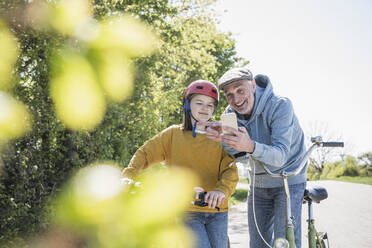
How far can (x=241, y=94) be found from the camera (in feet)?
9.66

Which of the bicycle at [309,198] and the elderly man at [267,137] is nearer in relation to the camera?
the bicycle at [309,198]

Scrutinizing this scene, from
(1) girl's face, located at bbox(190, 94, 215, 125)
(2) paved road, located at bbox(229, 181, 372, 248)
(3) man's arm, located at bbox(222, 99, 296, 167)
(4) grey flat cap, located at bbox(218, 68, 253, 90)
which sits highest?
(4) grey flat cap, located at bbox(218, 68, 253, 90)

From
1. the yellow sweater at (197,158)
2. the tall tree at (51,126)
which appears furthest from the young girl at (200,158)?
the tall tree at (51,126)

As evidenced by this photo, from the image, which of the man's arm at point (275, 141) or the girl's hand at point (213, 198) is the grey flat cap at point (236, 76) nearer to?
the man's arm at point (275, 141)

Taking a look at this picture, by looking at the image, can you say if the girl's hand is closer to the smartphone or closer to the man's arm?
the man's arm

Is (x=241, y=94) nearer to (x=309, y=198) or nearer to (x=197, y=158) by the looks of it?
(x=197, y=158)

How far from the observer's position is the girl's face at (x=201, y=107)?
3.17 metres

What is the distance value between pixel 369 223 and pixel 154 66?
7075 mm

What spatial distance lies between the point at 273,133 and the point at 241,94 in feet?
1.49

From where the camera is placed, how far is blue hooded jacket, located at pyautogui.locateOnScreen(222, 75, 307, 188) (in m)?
2.58

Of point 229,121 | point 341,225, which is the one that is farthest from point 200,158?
point 341,225

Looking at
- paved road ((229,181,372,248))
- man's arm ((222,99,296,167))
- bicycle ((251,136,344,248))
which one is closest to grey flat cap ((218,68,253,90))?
man's arm ((222,99,296,167))

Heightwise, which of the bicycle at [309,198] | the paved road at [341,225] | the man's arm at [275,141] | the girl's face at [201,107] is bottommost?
the paved road at [341,225]

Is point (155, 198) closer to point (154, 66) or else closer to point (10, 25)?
point (10, 25)
